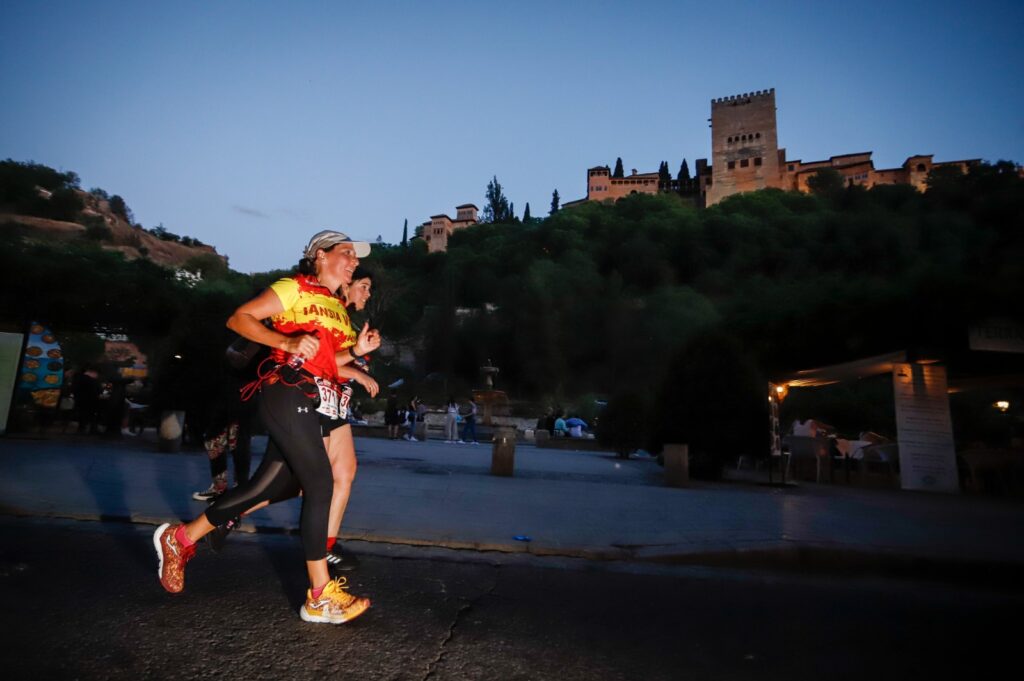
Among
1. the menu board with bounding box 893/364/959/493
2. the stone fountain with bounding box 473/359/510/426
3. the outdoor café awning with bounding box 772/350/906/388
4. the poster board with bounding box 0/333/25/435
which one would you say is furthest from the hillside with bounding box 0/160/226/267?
the menu board with bounding box 893/364/959/493

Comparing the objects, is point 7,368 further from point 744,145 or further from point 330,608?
point 744,145

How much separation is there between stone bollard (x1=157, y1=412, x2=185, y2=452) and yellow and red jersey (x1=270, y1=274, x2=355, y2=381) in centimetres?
895

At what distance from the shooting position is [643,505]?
21.4 ft

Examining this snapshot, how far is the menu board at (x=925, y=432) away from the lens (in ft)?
36.1

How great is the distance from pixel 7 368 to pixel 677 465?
43.5 feet

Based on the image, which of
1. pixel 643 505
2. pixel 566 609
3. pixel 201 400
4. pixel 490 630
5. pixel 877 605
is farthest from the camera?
pixel 201 400

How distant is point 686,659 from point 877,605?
5.69 feet

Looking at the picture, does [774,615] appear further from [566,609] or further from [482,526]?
[482,526]

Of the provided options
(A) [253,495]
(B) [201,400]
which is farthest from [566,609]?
(B) [201,400]

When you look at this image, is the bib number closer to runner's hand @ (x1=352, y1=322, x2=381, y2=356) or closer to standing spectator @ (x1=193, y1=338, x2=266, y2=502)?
runner's hand @ (x1=352, y1=322, x2=381, y2=356)

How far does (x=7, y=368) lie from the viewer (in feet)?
37.8

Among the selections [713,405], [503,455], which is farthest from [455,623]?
[713,405]

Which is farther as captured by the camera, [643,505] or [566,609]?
[643,505]

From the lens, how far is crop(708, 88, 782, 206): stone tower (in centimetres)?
9644
